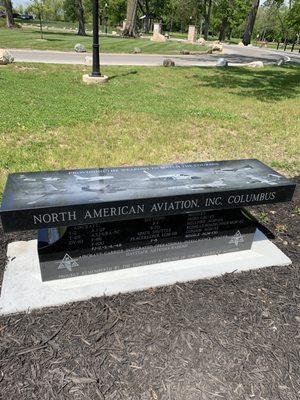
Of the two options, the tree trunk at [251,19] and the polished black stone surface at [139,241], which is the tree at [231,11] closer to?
the tree trunk at [251,19]

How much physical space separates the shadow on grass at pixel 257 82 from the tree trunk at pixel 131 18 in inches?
801

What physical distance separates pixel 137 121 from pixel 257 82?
10.0 metres

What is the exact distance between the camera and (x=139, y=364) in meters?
2.91

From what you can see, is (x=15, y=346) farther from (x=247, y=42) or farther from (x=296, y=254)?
(x=247, y=42)

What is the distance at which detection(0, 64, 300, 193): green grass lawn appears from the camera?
23.8 ft

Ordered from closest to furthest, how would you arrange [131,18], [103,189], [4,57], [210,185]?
1. [103,189]
2. [210,185]
3. [4,57]
4. [131,18]

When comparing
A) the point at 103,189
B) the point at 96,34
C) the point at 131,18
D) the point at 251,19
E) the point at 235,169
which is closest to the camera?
the point at 103,189

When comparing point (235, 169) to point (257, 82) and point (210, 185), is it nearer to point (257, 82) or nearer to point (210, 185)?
point (210, 185)

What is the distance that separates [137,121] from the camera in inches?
374

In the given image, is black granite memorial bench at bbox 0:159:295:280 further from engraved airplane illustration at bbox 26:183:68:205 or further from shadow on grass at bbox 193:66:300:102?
shadow on grass at bbox 193:66:300:102

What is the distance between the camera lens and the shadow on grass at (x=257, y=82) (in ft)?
47.3

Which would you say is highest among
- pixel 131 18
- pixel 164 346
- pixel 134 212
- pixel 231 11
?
pixel 231 11

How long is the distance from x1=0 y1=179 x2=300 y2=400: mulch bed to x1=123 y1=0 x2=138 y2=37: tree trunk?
38.6 meters

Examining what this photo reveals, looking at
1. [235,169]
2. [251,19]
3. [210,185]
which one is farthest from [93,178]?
[251,19]
